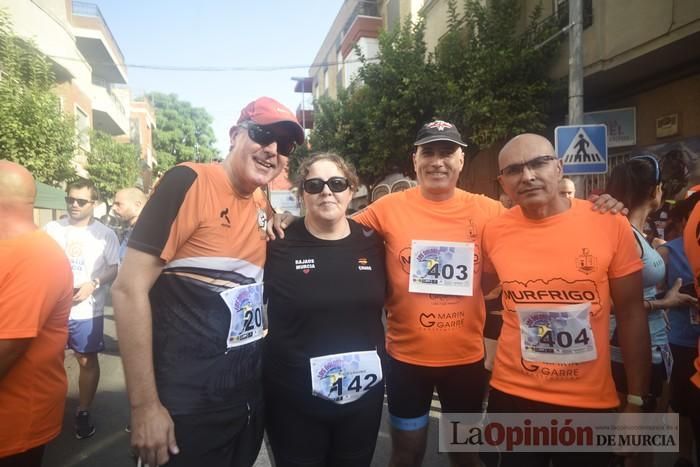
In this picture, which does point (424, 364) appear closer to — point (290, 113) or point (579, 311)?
point (579, 311)

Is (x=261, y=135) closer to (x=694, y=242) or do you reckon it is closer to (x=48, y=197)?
(x=694, y=242)

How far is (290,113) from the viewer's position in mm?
2107

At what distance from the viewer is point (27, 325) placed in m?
1.86

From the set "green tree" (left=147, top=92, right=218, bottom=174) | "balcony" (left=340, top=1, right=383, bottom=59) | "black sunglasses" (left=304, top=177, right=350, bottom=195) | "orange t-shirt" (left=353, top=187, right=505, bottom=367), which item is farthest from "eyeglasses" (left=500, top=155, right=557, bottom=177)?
"green tree" (left=147, top=92, right=218, bottom=174)

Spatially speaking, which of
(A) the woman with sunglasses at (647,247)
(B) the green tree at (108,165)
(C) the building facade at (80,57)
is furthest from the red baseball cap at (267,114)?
(B) the green tree at (108,165)

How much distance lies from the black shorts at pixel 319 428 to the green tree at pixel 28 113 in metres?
8.51

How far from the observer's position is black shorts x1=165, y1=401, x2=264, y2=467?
184 centimetres

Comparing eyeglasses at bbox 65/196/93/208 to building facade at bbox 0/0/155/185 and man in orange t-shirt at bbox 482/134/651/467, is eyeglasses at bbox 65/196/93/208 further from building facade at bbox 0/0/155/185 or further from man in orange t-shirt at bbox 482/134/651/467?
man in orange t-shirt at bbox 482/134/651/467

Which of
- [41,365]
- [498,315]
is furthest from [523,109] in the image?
[41,365]

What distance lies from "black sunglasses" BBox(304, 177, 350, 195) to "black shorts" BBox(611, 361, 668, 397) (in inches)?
78.7

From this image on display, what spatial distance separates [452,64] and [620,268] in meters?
9.29

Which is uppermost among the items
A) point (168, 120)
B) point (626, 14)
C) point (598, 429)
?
point (168, 120)

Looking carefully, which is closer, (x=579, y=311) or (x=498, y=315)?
(x=579, y=311)

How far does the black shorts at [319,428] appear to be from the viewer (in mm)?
2111
